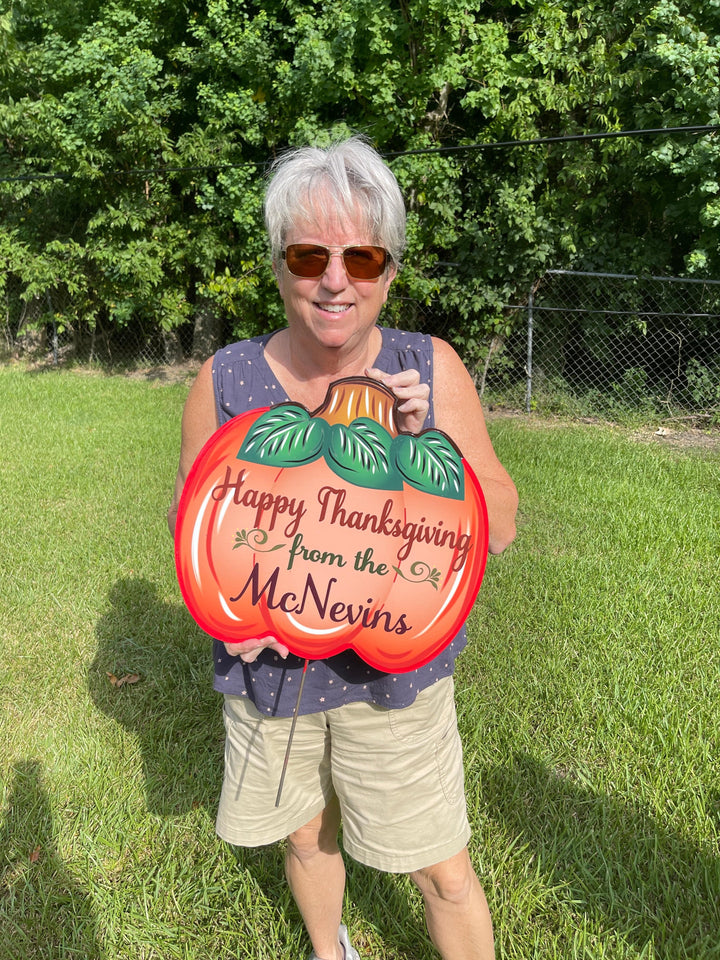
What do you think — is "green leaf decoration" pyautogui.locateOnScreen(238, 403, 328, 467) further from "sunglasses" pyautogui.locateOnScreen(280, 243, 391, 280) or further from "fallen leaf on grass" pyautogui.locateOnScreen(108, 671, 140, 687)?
"fallen leaf on grass" pyautogui.locateOnScreen(108, 671, 140, 687)

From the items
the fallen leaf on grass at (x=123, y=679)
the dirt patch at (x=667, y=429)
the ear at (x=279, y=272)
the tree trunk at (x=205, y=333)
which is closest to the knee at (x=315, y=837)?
the ear at (x=279, y=272)

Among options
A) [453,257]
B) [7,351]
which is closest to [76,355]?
[7,351]

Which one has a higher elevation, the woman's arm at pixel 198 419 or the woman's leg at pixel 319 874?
the woman's arm at pixel 198 419

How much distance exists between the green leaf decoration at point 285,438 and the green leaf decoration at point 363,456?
0.03m

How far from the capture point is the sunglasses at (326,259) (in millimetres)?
1321

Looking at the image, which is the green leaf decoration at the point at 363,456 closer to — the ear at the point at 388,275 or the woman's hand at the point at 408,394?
the woman's hand at the point at 408,394

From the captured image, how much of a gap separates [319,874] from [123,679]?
5.52 ft

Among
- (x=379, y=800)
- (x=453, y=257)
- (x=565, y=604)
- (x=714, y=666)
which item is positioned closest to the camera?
(x=379, y=800)

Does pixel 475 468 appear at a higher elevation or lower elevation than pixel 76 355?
higher

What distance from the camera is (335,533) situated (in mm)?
1268

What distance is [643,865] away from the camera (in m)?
2.07

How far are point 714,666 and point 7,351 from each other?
42.6 ft

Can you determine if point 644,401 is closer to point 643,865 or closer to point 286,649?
point 643,865

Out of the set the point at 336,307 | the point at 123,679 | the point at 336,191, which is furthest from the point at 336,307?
the point at 123,679
